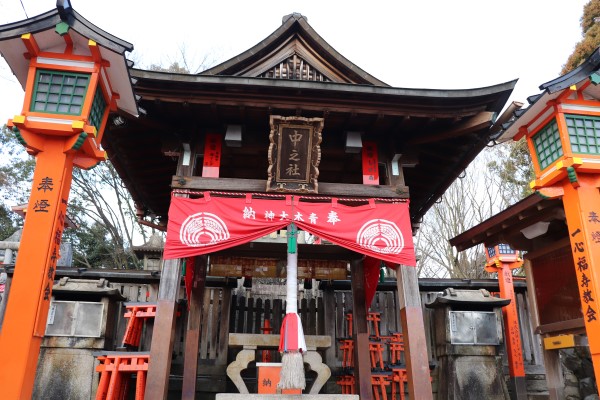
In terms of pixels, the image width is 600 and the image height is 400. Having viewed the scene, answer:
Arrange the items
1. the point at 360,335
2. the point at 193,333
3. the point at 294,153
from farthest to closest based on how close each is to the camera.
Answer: the point at 360,335 < the point at 193,333 < the point at 294,153

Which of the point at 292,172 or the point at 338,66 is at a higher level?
the point at 338,66

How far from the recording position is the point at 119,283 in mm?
9227

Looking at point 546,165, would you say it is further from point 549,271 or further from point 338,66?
point 338,66

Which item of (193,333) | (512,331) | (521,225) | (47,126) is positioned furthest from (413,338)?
(47,126)

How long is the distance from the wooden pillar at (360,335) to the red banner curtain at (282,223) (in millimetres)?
2496

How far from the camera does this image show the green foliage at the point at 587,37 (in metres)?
15.4

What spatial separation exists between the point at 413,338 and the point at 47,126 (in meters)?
5.23

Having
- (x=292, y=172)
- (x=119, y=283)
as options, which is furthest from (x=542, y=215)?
(x=119, y=283)

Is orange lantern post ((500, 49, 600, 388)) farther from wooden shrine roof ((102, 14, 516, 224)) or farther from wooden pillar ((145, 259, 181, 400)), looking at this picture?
wooden pillar ((145, 259, 181, 400))

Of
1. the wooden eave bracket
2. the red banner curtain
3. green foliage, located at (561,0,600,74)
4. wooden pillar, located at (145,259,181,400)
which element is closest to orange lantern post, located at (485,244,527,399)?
the wooden eave bracket

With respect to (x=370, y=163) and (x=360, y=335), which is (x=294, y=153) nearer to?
(x=370, y=163)

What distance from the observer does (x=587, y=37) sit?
620 inches

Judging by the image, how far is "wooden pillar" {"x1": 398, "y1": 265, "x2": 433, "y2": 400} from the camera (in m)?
5.71

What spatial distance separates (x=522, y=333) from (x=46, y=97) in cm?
1010
